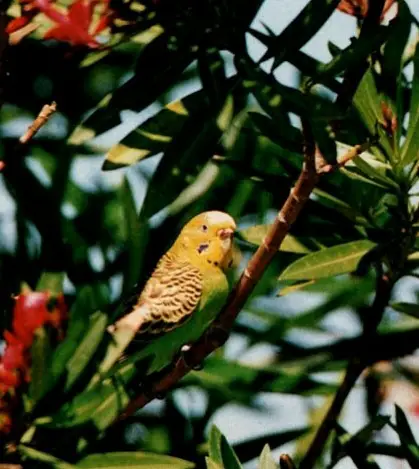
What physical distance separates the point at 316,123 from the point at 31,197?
0.64 meters

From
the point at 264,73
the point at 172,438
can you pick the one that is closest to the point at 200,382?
the point at 172,438

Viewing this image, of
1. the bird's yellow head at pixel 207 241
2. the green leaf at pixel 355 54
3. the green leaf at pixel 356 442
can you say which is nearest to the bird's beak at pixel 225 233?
the bird's yellow head at pixel 207 241

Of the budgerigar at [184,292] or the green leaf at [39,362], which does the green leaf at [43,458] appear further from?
the budgerigar at [184,292]

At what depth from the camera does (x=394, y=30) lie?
150 centimetres

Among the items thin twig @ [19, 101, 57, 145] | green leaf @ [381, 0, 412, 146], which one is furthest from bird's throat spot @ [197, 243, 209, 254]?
thin twig @ [19, 101, 57, 145]

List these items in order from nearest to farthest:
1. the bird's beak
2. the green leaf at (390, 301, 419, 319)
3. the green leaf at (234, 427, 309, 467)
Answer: the green leaf at (390, 301, 419, 319) → the green leaf at (234, 427, 309, 467) → the bird's beak

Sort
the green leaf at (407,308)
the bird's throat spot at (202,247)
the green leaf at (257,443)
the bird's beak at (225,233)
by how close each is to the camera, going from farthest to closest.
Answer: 1. the bird's throat spot at (202,247)
2. the bird's beak at (225,233)
3. the green leaf at (257,443)
4. the green leaf at (407,308)

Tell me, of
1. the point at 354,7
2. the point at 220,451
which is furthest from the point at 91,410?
the point at 354,7

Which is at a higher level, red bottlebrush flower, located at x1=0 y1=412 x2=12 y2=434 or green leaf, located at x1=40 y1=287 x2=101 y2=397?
green leaf, located at x1=40 y1=287 x2=101 y2=397

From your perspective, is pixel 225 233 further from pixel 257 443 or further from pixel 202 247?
pixel 257 443

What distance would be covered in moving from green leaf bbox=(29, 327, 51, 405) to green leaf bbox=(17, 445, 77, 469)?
66mm

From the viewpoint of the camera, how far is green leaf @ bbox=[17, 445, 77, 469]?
5.03ft

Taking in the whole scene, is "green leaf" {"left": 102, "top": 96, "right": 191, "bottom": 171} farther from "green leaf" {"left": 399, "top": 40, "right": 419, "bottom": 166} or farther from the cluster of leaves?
"green leaf" {"left": 399, "top": 40, "right": 419, "bottom": 166}

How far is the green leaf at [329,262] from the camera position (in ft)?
5.43
